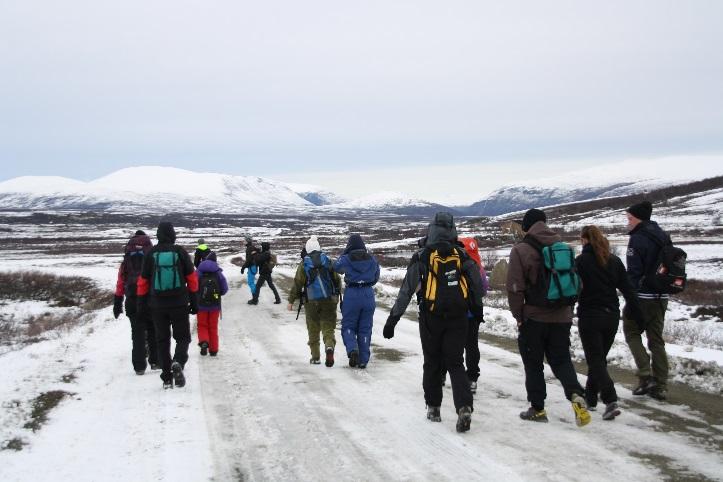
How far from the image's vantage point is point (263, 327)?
45.1 feet

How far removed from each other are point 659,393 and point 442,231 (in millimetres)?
3353

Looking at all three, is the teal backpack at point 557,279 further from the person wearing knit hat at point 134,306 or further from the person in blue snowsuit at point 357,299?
the person wearing knit hat at point 134,306

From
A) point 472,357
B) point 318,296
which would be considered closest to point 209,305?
point 318,296

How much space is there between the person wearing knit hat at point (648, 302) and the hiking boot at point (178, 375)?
5670mm

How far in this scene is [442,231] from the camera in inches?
243

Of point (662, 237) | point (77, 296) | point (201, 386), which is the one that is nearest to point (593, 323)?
point (662, 237)

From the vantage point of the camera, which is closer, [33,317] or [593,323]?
[593,323]

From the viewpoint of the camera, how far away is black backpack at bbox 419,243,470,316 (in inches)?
234

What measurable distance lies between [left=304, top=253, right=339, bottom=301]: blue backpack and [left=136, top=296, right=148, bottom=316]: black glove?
2.52 metres

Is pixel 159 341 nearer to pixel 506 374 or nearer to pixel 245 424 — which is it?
pixel 245 424

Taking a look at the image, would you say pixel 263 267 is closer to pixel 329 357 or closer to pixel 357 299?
pixel 329 357

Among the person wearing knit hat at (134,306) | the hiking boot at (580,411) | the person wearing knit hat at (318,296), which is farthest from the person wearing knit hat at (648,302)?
the person wearing knit hat at (134,306)

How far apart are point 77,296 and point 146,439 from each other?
87.5 feet

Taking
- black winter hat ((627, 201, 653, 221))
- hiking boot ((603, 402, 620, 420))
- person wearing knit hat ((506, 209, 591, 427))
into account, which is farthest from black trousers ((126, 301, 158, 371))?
black winter hat ((627, 201, 653, 221))
